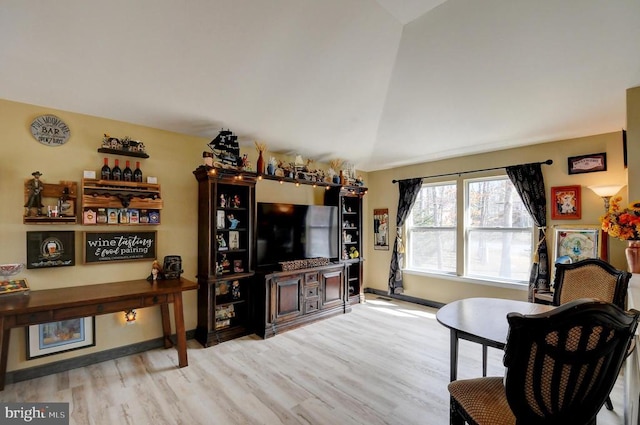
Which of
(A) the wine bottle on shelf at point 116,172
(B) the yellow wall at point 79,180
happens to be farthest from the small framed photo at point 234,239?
(A) the wine bottle on shelf at point 116,172

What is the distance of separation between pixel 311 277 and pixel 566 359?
322cm

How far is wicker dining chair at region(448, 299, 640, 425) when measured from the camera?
3.72 ft

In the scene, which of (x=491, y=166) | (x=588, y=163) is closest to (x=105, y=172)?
(x=491, y=166)

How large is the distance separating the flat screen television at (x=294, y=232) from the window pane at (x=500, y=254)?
2.17 m

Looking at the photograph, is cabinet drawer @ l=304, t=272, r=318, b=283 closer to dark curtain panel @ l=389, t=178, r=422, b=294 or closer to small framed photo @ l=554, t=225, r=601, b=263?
dark curtain panel @ l=389, t=178, r=422, b=294

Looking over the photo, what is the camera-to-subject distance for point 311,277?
4.18 metres

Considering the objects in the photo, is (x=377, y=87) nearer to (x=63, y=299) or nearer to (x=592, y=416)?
(x=592, y=416)

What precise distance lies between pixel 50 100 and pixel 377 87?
131 inches

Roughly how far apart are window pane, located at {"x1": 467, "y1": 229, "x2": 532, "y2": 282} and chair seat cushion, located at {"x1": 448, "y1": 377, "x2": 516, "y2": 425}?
2986 mm

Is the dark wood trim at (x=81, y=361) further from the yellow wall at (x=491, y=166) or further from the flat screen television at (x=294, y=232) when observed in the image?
the yellow wall at (x=491, y=166)

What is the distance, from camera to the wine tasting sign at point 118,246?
9.61 feet

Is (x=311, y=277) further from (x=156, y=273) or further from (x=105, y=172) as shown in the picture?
(x=105, y=172)

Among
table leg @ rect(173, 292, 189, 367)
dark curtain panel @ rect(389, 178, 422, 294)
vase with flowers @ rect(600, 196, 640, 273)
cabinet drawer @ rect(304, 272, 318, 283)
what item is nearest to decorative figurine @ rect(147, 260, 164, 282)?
table leg @ rect(173, 292, 189, 367)

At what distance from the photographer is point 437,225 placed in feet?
16.3
